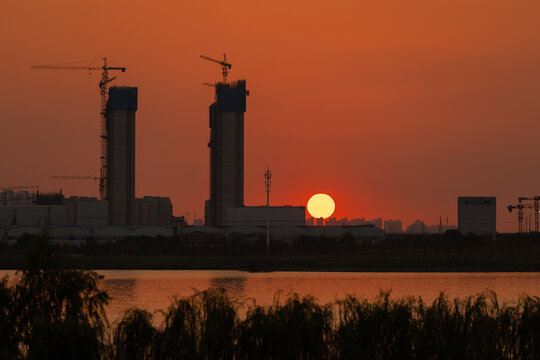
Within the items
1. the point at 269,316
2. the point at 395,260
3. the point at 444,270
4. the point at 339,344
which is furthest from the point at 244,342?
the point at 395,260

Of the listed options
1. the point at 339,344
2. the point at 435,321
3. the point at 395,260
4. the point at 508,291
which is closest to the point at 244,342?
the point at 339,344

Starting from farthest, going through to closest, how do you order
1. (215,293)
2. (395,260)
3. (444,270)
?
1. (395,260)
2. (444,270)
3. (215,293)

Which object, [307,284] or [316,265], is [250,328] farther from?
[316,265]

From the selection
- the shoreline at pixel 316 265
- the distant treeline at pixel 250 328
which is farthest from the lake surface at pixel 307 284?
the distant treeline at pixel 250 328

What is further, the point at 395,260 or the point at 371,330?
the point at 395,260

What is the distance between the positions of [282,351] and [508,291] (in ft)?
276

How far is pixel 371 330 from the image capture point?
46.1m

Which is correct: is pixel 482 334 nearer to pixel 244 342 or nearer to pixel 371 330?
pixel 371 330

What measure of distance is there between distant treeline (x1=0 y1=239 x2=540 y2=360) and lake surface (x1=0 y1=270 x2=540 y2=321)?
130 ft

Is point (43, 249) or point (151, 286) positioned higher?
point (43, 249)

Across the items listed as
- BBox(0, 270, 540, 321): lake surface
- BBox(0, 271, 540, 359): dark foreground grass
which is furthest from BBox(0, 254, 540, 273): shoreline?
BBox(0, 271, 540, 359): dark foreground grass

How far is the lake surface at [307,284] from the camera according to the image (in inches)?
4316

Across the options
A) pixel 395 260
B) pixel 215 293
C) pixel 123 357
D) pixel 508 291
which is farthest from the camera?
pixel 395 260

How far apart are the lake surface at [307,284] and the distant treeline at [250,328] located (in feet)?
130
